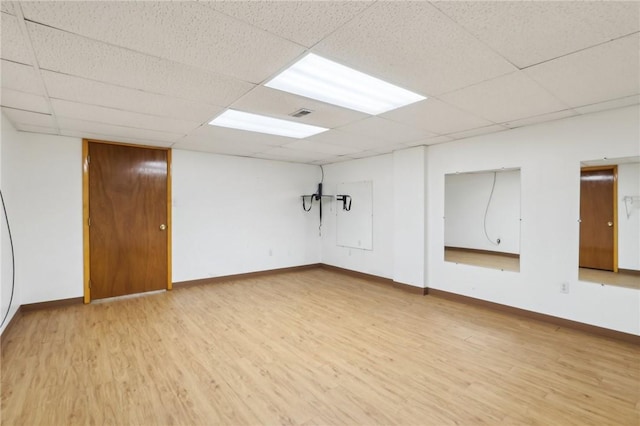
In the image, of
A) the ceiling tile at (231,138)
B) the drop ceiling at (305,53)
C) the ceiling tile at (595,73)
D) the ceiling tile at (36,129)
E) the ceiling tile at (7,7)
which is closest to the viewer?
the ceiling tile at (7,7)

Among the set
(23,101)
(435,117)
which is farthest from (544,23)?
(23,101)

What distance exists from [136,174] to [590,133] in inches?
236

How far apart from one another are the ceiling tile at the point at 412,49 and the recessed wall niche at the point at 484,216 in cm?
349

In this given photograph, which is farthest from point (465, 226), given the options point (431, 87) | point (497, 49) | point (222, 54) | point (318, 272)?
point (222, 54)

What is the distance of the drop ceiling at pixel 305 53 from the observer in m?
1.54

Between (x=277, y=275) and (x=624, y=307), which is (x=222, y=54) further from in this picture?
Answer: (x=277, y=275)

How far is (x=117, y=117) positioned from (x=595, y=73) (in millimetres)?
4415

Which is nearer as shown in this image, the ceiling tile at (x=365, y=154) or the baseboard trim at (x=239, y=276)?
the baseboard trim at (x=239, y=276)

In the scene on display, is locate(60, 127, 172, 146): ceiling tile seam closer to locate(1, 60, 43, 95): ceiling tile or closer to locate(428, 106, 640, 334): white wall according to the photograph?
locate(1, 60, 43, 95): ceiling tile

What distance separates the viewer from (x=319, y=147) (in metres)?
4.88

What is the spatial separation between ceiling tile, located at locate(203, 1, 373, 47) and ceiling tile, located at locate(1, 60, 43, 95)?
5.56 ft

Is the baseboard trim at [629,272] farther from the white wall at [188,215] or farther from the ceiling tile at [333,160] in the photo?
the white wall at [188,215]

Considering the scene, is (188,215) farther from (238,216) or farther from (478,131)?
(478,131)

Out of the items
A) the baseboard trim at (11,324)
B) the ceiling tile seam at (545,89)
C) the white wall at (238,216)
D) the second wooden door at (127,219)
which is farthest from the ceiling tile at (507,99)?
the baseboard trim at (11,324)
